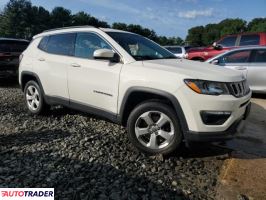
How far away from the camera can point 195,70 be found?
457 cm

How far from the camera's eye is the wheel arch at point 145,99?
444 cm

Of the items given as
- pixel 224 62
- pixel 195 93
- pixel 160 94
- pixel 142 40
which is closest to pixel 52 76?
pixel 142 40

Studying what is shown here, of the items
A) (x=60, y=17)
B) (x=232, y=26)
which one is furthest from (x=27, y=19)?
(x=232, y=26)

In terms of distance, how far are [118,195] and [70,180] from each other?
0.63 m

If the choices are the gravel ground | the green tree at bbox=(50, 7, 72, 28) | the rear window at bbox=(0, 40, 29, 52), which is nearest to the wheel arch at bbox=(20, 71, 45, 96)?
the gravel ground

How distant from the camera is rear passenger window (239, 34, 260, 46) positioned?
1278 cm

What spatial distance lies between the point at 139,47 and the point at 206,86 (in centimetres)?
163

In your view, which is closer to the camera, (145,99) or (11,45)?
(145,99)

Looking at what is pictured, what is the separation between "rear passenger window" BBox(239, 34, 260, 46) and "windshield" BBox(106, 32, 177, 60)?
26.0 ft

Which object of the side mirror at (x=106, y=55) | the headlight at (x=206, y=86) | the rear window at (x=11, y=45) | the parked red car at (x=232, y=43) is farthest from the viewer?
the parked red car at (x=232, y=43)

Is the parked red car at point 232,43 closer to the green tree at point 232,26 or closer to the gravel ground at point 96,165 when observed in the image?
the gravel ground at point 96,165

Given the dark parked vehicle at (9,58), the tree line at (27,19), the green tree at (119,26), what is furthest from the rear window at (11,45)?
the green tree at (119,26)

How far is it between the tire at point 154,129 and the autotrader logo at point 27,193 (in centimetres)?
156

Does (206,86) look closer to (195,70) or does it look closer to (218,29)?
(195,70)
